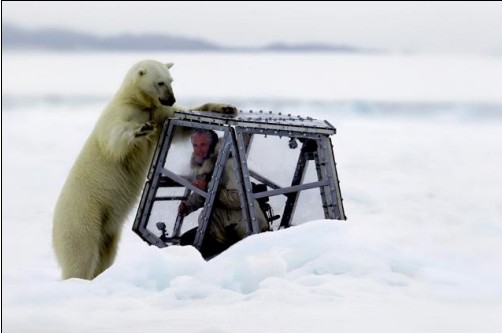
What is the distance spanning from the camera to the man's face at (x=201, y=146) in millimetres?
6582

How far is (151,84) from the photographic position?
6750 millimetres

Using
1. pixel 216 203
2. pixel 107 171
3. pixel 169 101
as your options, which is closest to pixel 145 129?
pixel 169 101

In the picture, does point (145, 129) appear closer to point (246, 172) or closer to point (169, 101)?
point (169, 101)

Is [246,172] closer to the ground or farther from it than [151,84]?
closer to the ground

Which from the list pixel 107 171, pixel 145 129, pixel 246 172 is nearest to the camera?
pixel 246 172

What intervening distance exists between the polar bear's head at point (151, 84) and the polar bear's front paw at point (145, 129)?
9.6 inches

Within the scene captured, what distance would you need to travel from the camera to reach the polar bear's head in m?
6.75

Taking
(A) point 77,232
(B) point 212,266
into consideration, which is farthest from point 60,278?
(B) point 212,266

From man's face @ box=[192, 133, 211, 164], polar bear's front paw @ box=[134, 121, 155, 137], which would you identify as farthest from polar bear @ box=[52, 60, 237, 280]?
man's face @ box=[192, 133, 211, 164]

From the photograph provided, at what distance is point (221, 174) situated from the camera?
21.2 ft

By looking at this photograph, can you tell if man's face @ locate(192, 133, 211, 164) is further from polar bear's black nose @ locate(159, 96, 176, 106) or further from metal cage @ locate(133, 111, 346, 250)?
polar bear's black nose @ locate(159, 96, 176, 106)

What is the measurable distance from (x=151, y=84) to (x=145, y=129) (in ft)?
1.15

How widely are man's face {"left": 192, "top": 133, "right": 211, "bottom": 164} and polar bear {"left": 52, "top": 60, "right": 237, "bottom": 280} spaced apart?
1.02 ft

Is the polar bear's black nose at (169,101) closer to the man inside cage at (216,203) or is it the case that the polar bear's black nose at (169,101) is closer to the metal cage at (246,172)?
the metal cage at (246,172)
